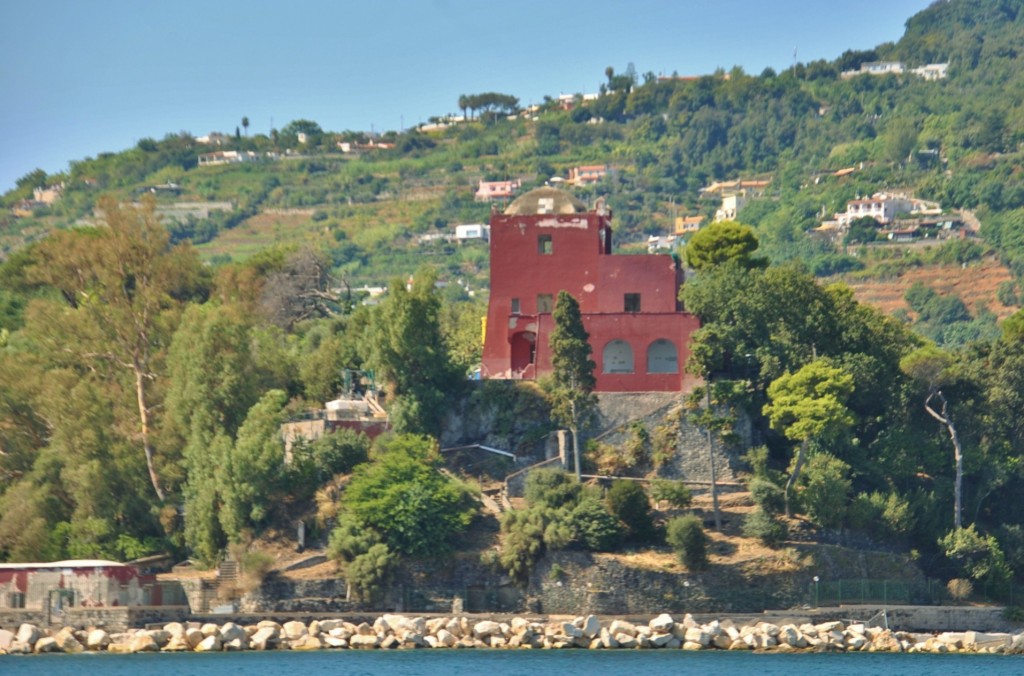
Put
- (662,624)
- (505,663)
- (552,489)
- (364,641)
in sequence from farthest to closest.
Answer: (552,489) → (662,624) → (364,641) → (505,663)

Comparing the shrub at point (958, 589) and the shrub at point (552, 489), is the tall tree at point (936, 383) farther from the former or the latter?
the shrub at point (552, 489)

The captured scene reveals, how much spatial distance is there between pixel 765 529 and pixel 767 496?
1114 mm

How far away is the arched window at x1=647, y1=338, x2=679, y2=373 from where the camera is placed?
58281mm

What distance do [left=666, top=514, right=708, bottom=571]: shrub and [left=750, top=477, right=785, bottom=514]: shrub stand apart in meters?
2.17

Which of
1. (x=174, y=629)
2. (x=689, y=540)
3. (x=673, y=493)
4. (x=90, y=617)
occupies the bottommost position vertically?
(x=174, y=629)

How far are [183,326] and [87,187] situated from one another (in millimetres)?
116729

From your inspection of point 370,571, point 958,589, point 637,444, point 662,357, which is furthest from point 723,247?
point 370,571

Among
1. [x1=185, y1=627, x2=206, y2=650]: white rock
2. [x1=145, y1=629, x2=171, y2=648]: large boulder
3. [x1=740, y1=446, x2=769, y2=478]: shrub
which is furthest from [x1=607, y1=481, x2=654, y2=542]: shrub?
[x1=145, y1=629, x2=171, y2=648]: large boulder

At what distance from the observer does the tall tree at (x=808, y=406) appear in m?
54.4

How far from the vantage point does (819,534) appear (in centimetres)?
5466

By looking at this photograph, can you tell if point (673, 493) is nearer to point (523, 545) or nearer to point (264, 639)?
point (523, 545)

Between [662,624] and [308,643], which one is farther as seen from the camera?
[662,624]

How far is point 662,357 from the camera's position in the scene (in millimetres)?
58438

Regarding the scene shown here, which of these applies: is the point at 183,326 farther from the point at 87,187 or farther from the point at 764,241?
the point at 87,187
